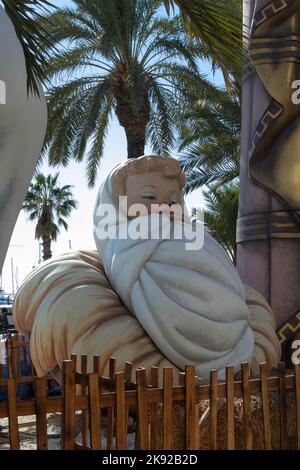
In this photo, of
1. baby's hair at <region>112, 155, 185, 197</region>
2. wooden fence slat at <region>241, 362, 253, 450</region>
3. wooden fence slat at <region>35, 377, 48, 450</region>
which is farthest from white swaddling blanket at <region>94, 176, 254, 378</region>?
wooden fence slat at <region>35, 377, 48, 450</region>

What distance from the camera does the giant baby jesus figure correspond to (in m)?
4.37

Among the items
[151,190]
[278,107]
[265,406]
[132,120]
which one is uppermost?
[132,120]

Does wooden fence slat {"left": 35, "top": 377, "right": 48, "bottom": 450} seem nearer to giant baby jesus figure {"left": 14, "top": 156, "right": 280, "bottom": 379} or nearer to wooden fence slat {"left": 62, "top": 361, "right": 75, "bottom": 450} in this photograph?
wooden fence slat {"left": 62, "top": 361, "right": 75, "bottom": 450}

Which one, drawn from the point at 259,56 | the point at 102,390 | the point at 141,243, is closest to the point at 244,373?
the point at 102,390

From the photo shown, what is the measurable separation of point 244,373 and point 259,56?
144 inches

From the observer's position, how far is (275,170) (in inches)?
230

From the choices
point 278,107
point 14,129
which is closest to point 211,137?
point 278,107

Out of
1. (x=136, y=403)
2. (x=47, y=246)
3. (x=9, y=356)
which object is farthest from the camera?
(x=47, y=246)

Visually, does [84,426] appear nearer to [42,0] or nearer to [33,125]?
[33,125]

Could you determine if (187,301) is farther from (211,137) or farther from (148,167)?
(211,137)

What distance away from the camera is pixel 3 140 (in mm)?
2047

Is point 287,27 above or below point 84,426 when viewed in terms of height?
above

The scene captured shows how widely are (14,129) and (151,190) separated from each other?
301 cm
